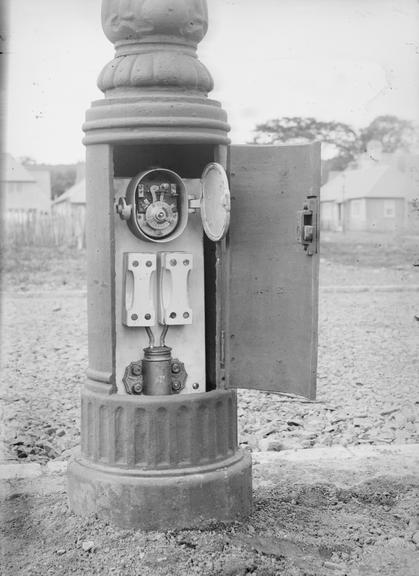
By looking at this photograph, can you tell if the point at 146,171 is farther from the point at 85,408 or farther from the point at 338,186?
the point at 338,186

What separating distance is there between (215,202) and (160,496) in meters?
1.36

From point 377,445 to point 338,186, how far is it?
25206 mm

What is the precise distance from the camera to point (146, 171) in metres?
3.89

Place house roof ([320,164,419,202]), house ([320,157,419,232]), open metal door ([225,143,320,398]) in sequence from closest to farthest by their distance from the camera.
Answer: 1. open metal door ([225,143,320,398])
2. house ([320,157,419,232])
3. house roof ([320,164,419,202])

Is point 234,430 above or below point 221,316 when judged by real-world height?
below

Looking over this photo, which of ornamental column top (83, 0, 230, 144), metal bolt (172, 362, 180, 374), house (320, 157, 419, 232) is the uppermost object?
house (320, 157, 419, 232)

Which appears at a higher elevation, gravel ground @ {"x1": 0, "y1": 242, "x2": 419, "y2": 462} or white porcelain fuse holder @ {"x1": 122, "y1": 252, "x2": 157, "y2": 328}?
white porcelain fuse holder @ {"x1": 122, "y1": 252, "x2": 157, "y2": 328}

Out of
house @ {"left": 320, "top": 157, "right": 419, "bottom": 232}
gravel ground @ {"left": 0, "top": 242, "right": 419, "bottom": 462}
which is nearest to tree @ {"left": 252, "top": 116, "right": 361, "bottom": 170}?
house @ {"left": 320, "top": 157, "right": 419, "bottom": 232}

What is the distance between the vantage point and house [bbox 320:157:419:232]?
Answer: 26.0 m

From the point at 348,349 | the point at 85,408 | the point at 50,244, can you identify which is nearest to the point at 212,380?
the point at 85,408

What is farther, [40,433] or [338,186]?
[338,186]

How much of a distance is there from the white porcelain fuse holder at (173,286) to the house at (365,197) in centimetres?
2031

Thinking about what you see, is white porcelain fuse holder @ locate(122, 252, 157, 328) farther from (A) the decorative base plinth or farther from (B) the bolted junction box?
(A) the decorative base plinth

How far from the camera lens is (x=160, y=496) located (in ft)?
12.4
